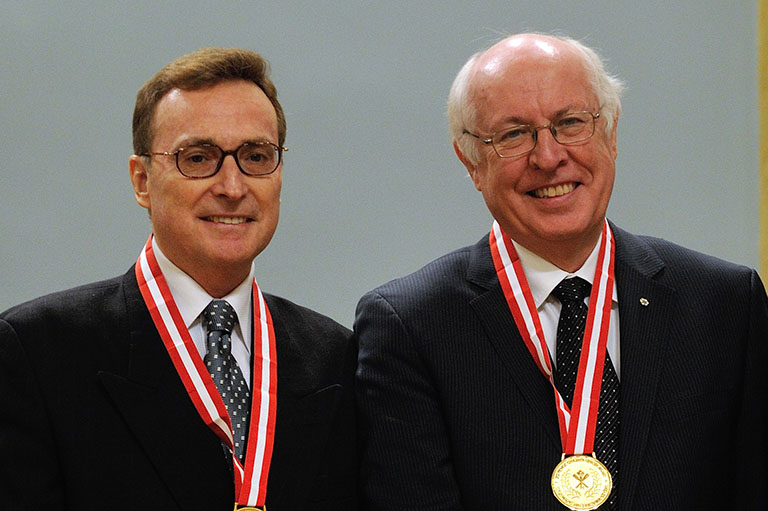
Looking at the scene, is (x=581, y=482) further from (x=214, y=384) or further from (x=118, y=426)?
(x=118, y=426)

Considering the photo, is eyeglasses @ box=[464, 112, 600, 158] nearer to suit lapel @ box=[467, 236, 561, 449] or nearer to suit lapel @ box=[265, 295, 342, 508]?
suit lapel @ box=[467, 236, 561, 449]

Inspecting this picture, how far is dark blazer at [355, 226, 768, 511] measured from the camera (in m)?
2.57

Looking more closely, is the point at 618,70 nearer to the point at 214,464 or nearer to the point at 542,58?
the point at 542,58

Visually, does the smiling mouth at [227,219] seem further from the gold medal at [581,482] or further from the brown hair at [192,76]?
the gold medal at [581,482]

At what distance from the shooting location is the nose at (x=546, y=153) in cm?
269

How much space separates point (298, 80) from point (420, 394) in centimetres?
174

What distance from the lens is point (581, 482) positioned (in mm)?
2520

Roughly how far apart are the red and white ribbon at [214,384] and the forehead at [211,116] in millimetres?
325

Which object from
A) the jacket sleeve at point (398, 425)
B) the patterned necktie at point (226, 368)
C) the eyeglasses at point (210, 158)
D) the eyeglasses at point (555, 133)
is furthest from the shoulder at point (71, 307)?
the eyeglasses at point (555, 133)

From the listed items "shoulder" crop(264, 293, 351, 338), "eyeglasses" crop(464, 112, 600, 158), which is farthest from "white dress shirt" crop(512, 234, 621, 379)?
"shoulder" crop(264, 293, 351, 338)

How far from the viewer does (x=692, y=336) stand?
2.68 meters

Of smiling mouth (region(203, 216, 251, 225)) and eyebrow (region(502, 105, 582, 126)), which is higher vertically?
eyebrow (region(502, 105, 582, 126))

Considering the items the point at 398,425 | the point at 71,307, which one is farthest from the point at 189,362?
the point at 398,425

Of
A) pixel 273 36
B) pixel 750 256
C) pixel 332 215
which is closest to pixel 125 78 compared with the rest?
pixel 273 36
